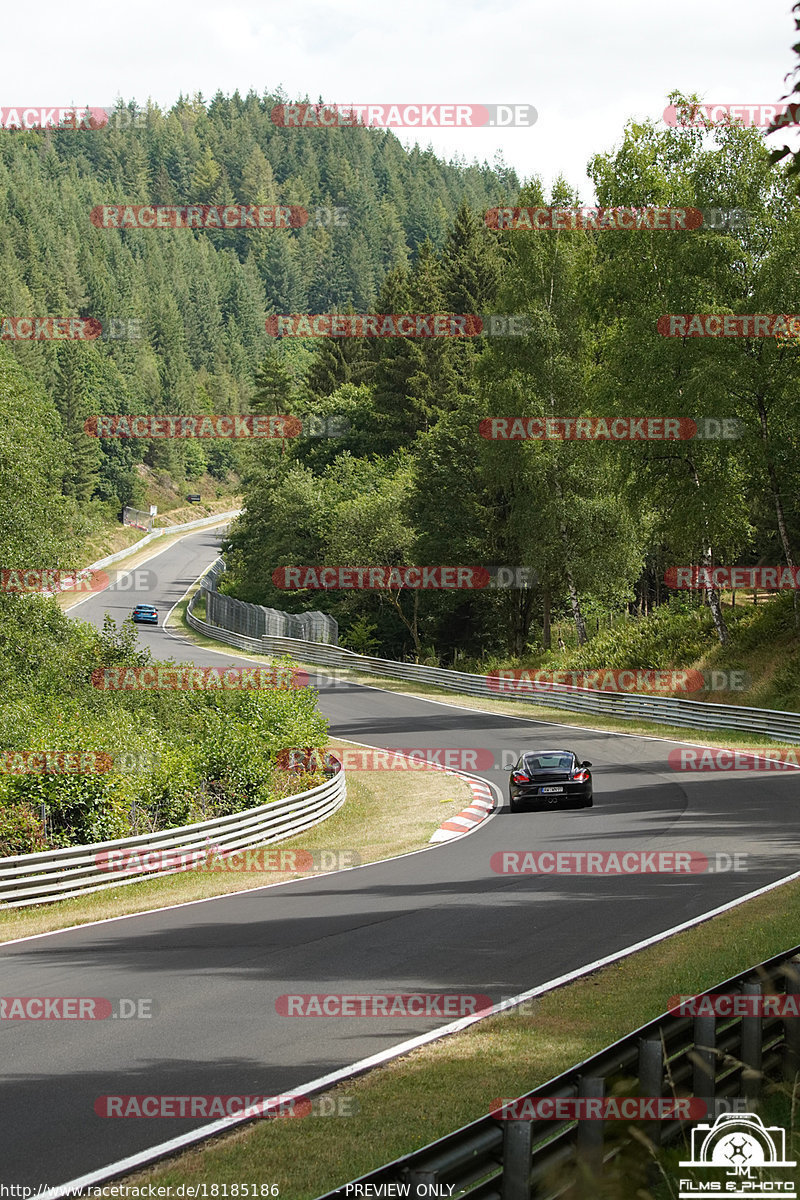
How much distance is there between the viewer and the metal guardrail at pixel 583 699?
1270 inches

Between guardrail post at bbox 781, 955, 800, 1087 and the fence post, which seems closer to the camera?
the fence post

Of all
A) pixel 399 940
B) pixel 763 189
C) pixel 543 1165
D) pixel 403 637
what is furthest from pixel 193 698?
pixel 403 637

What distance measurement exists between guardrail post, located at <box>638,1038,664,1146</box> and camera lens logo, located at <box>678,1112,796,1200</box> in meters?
0.19

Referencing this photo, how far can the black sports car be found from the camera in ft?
75.8
